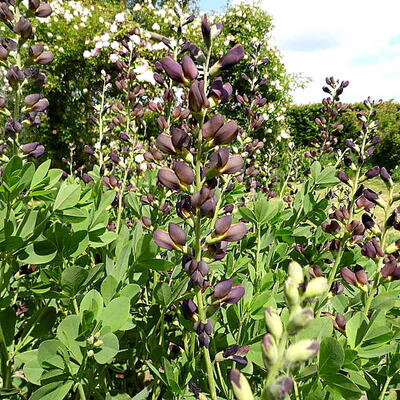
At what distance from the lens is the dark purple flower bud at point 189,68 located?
0.95 meters

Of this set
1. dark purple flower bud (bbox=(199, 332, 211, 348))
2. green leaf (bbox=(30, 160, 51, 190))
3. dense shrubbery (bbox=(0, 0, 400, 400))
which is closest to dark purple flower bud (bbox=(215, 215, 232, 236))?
dense shrubbery (bbox=(0, 0, 400, 400))

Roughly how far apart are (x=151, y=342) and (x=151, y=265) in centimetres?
26

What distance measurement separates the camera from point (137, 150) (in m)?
2.54

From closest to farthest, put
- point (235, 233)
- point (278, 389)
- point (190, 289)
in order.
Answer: point (278, 389), point (235, 233), point (190, 289)

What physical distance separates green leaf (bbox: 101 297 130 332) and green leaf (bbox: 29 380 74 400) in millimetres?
186

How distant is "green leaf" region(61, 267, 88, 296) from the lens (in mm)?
1114

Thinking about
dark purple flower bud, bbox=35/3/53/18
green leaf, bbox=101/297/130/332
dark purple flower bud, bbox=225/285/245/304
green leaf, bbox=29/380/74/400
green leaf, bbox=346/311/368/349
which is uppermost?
dark purple flower bud, bbox=35/3/53/18

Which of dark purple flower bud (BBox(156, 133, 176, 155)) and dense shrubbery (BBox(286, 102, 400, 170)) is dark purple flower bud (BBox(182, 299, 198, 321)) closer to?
dark purple flower bud (BBox(156, 133, 176, 155))

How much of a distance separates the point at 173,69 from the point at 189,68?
41 mm

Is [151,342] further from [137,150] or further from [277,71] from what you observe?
[277,71]

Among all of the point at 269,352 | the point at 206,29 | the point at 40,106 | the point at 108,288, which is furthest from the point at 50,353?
the point at 40,106

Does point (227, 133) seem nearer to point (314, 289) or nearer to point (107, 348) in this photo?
point (314, 289)

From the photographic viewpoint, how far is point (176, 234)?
98 cm

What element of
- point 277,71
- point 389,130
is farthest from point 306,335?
point 389,130
